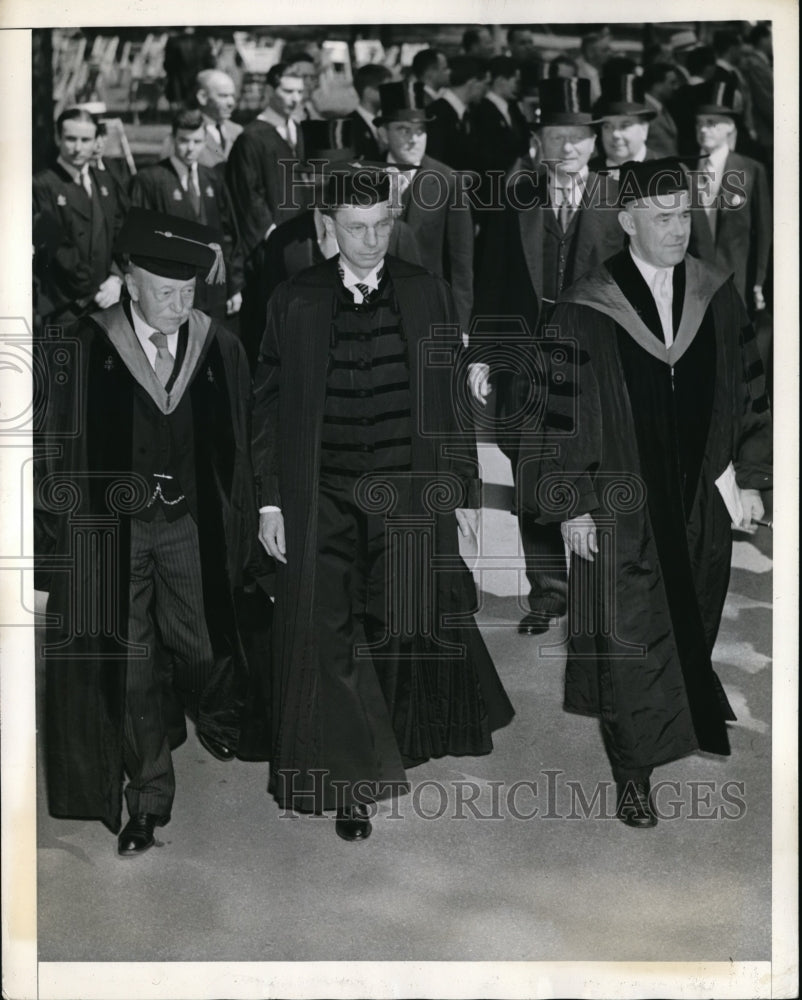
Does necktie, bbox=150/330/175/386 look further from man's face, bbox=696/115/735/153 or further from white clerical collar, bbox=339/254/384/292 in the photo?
man's face, bbox=696/115/735/153

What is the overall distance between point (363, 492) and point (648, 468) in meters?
0.77

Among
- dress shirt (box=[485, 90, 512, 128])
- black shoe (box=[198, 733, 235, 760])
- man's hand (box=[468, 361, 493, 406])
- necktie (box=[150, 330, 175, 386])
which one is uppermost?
dress shirt (box=[485, 90, 512, 128])

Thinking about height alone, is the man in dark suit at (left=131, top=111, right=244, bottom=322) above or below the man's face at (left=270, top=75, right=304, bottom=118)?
below

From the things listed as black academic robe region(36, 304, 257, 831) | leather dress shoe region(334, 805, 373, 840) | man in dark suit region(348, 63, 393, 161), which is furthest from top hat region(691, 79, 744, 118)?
leather dress shoe region(334, 805, 373, 840)

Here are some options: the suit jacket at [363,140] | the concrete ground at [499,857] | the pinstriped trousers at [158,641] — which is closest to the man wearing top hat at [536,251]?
the suit jacket at [363,140]

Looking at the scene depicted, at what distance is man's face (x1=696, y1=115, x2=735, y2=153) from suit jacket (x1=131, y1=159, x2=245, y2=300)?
1.27 m

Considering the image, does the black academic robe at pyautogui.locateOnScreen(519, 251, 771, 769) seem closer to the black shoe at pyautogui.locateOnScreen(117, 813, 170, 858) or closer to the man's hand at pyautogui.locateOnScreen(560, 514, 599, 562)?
the man's hand at pyautogui.locateOnScreen(560, 514, 599, 562)

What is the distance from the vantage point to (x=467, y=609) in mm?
3486

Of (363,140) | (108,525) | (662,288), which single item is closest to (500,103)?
(363,140)

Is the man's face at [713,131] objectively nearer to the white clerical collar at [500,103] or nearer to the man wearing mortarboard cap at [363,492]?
the white clerical collar at [500,103]

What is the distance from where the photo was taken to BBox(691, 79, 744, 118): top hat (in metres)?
3.45

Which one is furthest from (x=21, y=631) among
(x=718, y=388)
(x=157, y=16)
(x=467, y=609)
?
(x=718, y=388)

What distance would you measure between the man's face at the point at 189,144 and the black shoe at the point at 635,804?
2.05 m

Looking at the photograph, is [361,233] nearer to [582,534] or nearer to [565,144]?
[565,144]
